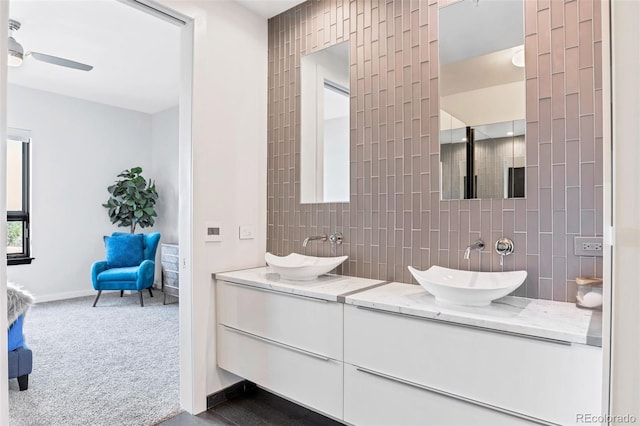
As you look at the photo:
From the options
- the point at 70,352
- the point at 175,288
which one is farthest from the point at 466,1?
the point at 175,288

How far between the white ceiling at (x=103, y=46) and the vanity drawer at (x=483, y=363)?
2313 mm

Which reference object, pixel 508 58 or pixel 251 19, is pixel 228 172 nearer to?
pixel 251 19

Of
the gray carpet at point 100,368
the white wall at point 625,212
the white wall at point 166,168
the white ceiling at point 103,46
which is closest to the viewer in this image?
the white wall at point 625,212

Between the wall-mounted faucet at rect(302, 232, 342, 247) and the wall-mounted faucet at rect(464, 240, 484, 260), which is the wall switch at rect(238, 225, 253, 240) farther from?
the wall-mounted faucet at rect(464, 240, 484, 260)

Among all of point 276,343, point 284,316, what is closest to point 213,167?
point 284,316

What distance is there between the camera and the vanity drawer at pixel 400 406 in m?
1.39

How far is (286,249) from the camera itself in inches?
106

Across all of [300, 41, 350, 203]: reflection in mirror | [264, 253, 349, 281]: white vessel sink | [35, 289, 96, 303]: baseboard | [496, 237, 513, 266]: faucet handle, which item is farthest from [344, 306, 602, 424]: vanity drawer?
[35, 289, 96, 303]: baseboard

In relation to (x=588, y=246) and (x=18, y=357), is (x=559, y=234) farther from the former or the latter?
(x=18, y=357)

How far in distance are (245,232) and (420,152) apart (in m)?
1.32

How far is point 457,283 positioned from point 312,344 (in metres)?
0.78

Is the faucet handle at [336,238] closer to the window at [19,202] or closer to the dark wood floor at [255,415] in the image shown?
the dark wood floor at [255,415]

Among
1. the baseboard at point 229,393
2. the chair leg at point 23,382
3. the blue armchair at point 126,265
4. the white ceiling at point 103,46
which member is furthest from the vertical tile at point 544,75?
the blue armchair at point 126,265

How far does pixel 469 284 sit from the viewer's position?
171 centimetres
